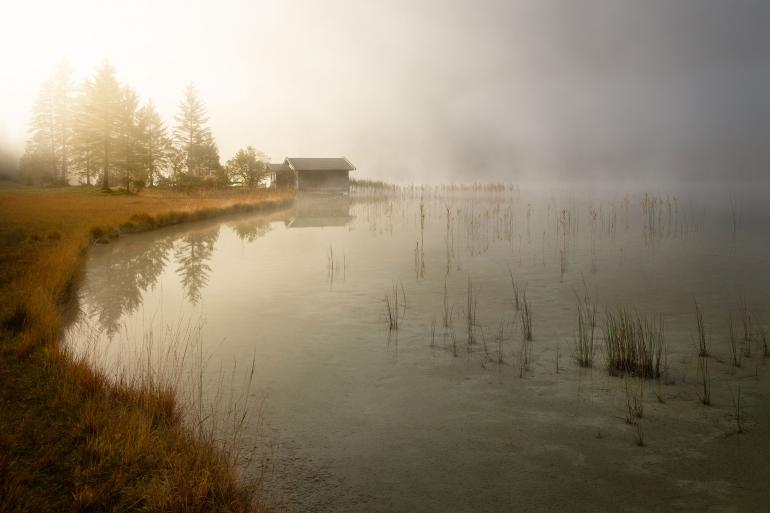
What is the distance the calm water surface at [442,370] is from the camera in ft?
15.8

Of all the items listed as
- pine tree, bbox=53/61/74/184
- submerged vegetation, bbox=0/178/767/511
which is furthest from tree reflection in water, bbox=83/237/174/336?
pine tree, bbox=53/61/74/184

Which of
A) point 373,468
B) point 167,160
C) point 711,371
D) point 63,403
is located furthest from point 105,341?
point 167,160

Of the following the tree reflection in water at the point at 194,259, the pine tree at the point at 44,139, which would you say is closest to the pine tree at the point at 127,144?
the pine tree at the point at 44,139

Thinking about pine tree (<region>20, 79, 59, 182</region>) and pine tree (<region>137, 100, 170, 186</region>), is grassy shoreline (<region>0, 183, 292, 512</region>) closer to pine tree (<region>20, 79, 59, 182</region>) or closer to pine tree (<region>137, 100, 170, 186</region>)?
pine tree (<region>137, 100, 170, 186</region>)

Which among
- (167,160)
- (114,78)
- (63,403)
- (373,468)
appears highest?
(114,78)

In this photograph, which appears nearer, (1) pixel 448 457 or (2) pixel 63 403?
(1) pixel 448 457

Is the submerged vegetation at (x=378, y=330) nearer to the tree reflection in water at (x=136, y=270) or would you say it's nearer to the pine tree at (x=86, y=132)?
the tree reflection in water at (x=136, y=270)

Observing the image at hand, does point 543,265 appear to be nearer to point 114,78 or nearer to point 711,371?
point 711,371

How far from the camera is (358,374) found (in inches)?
295

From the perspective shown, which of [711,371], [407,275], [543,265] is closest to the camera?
[711,371]

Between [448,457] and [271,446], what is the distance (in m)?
1.76

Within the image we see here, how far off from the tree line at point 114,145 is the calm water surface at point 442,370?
42.7m

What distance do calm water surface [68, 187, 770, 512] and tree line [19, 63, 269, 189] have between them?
140 ft

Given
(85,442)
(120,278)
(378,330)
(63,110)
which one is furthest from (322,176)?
(85,442)
